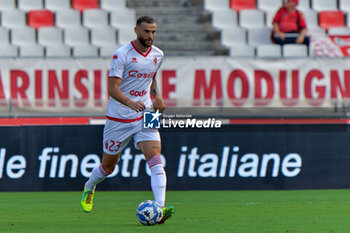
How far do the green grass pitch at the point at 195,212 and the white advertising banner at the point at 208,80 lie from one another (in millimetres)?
1966

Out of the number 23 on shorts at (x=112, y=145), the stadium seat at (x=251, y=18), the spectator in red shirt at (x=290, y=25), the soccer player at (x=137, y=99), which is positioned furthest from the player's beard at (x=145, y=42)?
the stadium seat at (x=251, y=18)

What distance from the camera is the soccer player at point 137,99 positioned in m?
7.25

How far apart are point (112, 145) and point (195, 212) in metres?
1.38

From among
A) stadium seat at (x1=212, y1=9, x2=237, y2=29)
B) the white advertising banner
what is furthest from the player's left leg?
stadium seat at (x1=212, y1=9, x2=237, y2=29)

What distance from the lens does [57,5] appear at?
17.8 meters

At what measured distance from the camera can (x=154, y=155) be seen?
7.46 m

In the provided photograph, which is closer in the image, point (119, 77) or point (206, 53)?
point (119, 77)

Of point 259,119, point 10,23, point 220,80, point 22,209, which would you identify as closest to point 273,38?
point 220,80

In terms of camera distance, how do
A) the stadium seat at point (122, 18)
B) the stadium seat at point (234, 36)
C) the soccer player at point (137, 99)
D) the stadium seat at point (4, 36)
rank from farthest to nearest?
the stadium seat at point (122, 18), the stadium seat at point (234, 36), the stadium seat at point (4, 36), the soccer player at point (137, 99)

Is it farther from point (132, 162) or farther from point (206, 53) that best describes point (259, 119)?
point (206, 53)

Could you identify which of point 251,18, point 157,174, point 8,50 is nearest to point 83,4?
point 8,50

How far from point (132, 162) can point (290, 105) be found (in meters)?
2.77

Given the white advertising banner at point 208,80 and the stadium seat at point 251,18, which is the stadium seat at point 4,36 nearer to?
the white advertising banner at point 208,80

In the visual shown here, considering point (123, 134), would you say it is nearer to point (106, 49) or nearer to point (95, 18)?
point (106, 49)
